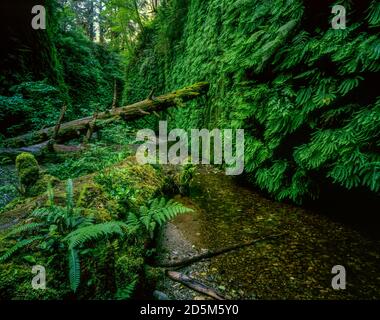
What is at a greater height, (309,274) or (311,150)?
(311,150)

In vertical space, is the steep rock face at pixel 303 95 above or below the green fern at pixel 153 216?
above

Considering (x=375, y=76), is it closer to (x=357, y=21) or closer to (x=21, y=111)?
(x=357, y=21)

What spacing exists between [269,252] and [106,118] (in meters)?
6.88

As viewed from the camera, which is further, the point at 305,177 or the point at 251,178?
the point at 251,178

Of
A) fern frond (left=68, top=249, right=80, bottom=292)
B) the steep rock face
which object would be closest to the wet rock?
fern frond (left=68, top=249, right=80, bottom=292)

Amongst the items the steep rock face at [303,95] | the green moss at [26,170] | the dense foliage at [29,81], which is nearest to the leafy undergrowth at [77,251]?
the green moss at [26,170]

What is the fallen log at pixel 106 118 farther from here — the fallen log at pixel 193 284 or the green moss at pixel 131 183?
the fallen log at pixel 193 284

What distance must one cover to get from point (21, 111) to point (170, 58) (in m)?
8.22

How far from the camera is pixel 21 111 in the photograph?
29.8 feet

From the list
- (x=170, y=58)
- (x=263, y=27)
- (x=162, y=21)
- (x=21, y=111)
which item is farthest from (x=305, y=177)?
(x=162, y=21)

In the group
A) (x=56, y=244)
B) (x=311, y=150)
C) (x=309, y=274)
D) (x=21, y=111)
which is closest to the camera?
(x=56, y=244)

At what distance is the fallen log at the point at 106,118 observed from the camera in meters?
7.80

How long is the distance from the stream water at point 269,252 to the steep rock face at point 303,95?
2.42 ft

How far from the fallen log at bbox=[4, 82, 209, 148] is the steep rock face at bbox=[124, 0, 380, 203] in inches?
66.8
